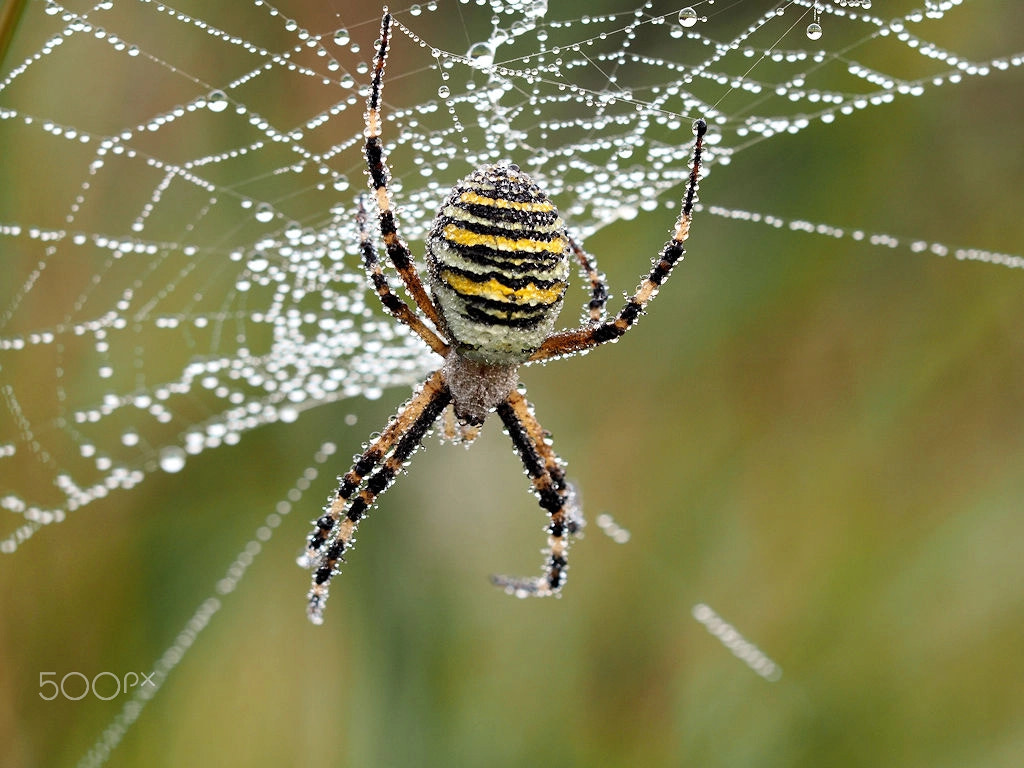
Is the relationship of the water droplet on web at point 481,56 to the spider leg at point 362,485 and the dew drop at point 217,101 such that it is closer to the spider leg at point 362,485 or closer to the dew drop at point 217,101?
the dew drop at point 217,101

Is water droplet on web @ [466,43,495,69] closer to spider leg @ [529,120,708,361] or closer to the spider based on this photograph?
the spider

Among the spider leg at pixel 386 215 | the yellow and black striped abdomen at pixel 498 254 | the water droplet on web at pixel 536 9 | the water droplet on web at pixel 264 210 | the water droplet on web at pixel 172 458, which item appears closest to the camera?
the yellow and black striped abdomen at pixel 498 254

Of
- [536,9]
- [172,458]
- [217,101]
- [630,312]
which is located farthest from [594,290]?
[172,458]

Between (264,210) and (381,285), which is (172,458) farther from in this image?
(381,285)

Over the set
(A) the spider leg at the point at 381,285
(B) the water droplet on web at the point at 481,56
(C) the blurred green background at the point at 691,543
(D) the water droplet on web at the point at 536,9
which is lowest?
(C) the blurred green background at the point at 691,543

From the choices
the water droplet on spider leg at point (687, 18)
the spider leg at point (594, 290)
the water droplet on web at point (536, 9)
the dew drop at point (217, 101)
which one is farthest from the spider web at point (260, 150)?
the spider leg at point (594, 290)

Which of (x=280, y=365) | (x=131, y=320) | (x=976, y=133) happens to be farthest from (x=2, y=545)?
(x=976, y=133)
